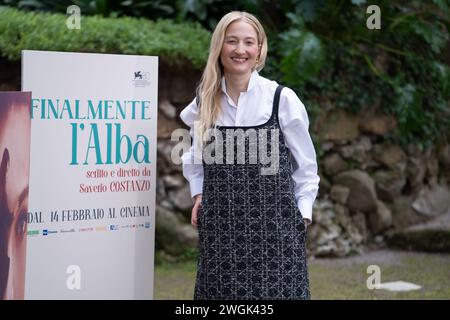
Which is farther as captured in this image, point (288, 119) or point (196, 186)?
point (196, 186)

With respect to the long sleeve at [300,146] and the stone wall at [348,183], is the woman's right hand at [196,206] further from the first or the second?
the stone wall at [348,183]

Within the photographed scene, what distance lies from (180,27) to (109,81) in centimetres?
Answer: 305

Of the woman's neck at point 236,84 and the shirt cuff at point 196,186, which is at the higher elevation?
the woman's neck at point 236,84

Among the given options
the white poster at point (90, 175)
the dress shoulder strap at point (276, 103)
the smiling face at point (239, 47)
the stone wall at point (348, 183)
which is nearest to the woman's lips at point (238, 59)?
the smiling face at point (239, 47)

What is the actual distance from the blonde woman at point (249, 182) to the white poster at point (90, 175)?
1.42 ft

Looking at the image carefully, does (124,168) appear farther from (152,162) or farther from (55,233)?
(55,233)

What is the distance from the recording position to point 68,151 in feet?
10.9

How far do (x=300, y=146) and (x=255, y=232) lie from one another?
0.38 metres

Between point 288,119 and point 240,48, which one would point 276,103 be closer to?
point 288,119

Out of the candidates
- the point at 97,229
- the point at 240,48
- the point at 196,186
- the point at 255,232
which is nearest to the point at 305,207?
the point at 255,232

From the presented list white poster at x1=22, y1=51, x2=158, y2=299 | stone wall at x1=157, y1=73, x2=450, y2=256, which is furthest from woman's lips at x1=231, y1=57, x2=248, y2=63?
stone wall at x1=157, y1=73, x2=450, y2=256

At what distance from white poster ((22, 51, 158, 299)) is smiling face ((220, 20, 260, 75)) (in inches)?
19.0

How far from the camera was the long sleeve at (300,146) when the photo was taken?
304 cm

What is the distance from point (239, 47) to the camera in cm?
308
